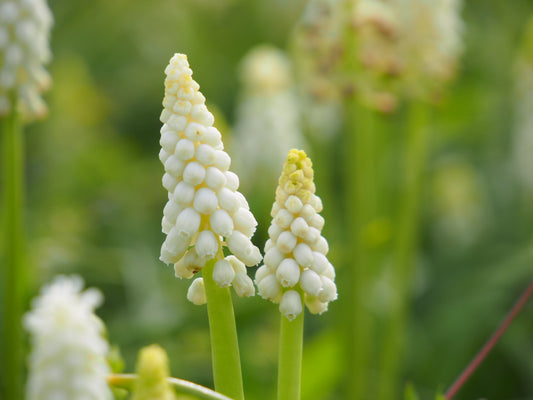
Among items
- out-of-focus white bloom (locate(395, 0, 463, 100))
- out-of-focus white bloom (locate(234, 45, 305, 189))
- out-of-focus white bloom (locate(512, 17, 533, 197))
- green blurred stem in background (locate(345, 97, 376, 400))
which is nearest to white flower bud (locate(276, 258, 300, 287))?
green blurred stem in background (locate(345, 97, 376, 400))

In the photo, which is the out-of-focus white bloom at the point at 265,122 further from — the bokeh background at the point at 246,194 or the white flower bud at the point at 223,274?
the white flower bud at the point at 223,274

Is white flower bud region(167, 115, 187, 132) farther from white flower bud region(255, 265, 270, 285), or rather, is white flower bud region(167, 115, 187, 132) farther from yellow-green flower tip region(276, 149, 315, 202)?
white flower bud region(255, 265, 270, 285)

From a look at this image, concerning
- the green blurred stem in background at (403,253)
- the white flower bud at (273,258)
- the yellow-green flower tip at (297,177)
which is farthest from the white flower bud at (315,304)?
the green blurred stem in background at (403,253)

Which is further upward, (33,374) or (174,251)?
(174,251)

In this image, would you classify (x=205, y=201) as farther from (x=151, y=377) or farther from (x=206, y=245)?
(x=151, y=377)

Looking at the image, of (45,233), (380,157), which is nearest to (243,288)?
(45,233)

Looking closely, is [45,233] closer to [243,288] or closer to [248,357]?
[248,357]

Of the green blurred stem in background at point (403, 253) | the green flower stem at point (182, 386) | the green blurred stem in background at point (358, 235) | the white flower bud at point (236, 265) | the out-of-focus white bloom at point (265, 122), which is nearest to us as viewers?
the green flower stem at point (182, 386)
